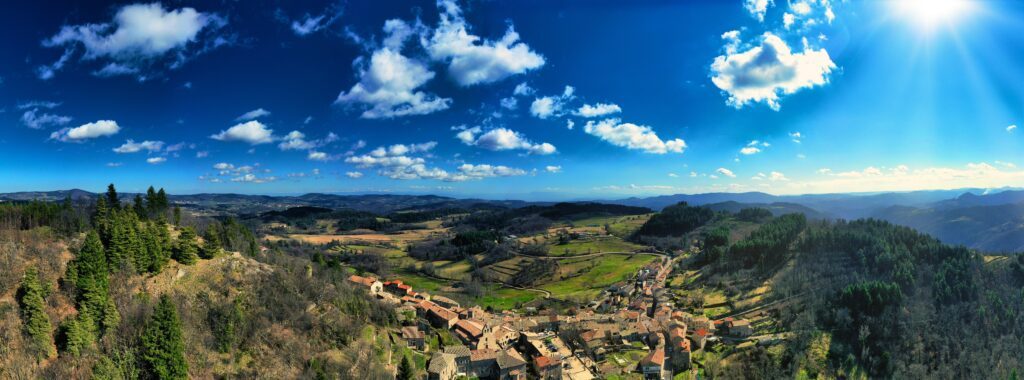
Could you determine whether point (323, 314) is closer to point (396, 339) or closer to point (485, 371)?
point (396, 339)

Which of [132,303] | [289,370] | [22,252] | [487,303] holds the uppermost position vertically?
[22,252]

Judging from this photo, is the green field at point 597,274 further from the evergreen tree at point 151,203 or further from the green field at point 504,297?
the evergreen tree at point 151,203

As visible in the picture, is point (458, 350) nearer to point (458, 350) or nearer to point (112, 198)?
point (458, 350)

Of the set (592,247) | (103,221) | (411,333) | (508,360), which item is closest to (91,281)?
(103,221)

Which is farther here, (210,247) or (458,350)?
(210,247)

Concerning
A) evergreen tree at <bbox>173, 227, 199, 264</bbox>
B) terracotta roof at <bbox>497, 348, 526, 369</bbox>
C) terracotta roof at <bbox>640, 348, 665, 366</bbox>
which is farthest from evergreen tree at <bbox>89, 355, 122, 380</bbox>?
terracotta roof at <bbox>640, 348, 665, 366</bbox>

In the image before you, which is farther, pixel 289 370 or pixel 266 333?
pixel 266 333

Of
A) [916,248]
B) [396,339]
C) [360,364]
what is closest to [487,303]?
[396,339]

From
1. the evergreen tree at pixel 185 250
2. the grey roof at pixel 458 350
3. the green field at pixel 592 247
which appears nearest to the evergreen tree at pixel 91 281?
the evergreen tree at pixel 185 250
